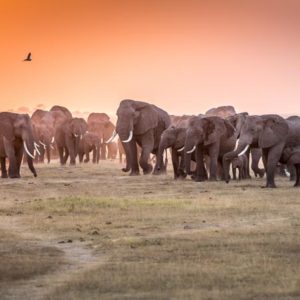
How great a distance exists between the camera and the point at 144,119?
42.3 m

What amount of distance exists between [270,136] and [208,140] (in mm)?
4317

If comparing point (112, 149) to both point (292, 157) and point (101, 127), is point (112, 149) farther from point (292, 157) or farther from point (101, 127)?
point (292, 157)

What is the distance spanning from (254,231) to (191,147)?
1578 centimetres

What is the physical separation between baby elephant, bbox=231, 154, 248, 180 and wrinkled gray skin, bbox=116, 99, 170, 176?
18.2 feet

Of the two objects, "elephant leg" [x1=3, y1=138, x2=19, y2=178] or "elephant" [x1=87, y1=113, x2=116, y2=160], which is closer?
"elephant leg" [x1=3, y1=138, x2=19, y2=178]

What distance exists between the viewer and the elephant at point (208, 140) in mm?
35412

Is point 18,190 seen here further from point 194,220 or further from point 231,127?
point 194,220

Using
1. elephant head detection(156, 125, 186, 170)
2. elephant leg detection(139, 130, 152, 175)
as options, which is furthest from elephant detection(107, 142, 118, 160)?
elephant head detection(156, 125, 186, 170)

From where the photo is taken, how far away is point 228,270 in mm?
14953

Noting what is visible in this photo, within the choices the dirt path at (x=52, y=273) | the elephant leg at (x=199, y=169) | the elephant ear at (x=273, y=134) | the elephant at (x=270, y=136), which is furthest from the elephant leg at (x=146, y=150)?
the dirt path at (x=52, y=273)

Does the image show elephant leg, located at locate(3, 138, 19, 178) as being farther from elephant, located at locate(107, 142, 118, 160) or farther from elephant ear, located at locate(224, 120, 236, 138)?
elephant, located at locate(107, 142, 118, 160)

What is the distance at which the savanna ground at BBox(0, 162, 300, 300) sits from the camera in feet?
45.3

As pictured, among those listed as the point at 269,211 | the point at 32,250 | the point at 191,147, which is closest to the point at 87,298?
the point at 32,250

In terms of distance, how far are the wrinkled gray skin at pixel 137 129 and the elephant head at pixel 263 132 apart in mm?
9812
